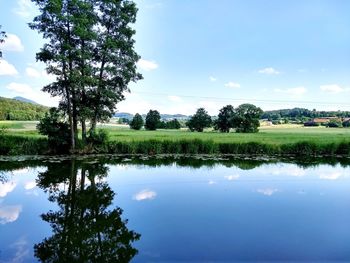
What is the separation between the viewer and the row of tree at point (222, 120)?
70.1 m

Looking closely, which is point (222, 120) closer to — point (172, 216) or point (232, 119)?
point (232, 119)

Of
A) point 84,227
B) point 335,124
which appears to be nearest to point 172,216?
point 84,227

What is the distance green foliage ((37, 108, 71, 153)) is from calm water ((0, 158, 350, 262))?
20.6 feet

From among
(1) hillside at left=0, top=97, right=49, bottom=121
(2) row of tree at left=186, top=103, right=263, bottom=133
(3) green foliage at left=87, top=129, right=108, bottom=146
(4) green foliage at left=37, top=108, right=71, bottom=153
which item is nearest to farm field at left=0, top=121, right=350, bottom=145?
(3) green foliage at left=87, top=129, right=108, bottom=146

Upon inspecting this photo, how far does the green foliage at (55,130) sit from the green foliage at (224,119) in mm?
51120

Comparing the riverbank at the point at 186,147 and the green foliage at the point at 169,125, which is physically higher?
the green foliage at the point at 169,125

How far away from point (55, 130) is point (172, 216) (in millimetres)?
16169

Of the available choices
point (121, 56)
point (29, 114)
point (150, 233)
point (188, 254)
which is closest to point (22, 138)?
point (121, 56)

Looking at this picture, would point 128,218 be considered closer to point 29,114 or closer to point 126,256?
point 126,256

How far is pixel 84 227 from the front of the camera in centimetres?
812

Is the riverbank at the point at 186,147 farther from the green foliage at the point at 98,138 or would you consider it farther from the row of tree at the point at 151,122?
the row of tree at the point at 151,122

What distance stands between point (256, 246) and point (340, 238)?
195 cm

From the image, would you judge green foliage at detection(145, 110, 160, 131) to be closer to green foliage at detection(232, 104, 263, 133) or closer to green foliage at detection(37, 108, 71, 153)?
green foliage at detection(232, 104, 263, 133)

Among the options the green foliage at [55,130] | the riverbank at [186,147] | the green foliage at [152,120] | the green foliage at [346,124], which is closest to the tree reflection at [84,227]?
the green foliage at [55,130]
